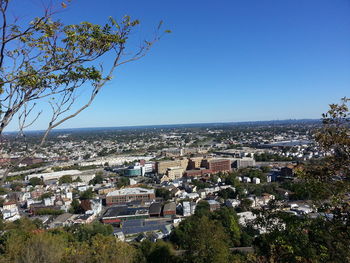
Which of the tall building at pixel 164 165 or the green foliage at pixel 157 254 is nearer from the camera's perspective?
the green foliage at pixel 157 254

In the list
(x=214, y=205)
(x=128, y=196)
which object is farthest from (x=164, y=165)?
(x=214, y=205)

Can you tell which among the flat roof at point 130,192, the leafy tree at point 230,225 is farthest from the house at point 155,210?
the leafy tree at point 230,225

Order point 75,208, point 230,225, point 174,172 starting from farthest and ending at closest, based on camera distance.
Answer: point 174,172 < point 75,208 < point 230,225

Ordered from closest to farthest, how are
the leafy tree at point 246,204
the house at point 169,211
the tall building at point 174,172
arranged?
the leafy tree at point 246,204, the house at point 169,211, the tall building at point 174,172

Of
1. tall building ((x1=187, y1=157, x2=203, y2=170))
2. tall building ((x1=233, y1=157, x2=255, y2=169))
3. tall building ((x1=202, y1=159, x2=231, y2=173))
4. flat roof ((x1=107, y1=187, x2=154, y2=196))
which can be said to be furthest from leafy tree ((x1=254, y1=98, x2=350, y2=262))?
tall building ((x1=233, y1=157, x2=255, y2=169))

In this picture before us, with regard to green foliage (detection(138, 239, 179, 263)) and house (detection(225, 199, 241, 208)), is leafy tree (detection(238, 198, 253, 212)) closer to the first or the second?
house (detection(225, 199, 241, 208))

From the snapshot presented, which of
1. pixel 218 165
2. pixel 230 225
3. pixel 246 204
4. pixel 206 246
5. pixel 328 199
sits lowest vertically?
pixel 218 165

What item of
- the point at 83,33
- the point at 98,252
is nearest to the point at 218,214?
the point at 98,252

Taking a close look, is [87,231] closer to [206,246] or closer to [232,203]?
[206,246]

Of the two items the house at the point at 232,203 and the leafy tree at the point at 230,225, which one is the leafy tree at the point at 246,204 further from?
the house at the point at 232,203
